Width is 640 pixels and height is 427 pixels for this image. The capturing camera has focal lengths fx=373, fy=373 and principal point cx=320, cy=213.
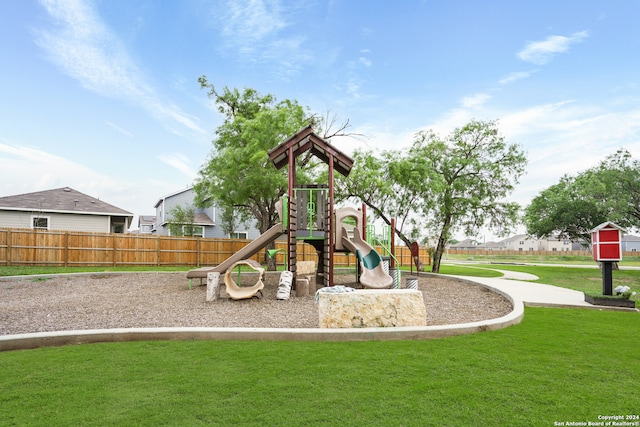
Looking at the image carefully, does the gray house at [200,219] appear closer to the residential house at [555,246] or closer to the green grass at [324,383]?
the green grass at [324,383]

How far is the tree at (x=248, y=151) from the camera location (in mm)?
17594

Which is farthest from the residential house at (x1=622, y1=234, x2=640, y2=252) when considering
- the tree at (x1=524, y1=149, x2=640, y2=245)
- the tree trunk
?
the tree trunk

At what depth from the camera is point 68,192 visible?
77.0ft

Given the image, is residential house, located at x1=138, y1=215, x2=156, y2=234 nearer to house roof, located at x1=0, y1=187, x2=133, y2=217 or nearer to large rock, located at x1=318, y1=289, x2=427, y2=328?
house roof, located at x1=0, y1=187, x2=133, y2=217

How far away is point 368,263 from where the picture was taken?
11.8 meters

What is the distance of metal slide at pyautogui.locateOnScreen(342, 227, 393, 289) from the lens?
10831 mm

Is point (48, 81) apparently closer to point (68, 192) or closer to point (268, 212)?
point (268, 212)

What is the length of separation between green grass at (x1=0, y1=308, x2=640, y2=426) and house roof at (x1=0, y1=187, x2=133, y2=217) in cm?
2003

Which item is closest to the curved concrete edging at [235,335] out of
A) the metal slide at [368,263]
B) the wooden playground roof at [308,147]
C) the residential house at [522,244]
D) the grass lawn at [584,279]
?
the metal slide at [368,263]

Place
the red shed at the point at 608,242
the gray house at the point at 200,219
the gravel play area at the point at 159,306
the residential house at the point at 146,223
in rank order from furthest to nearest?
the residential house at the point at 146,223 < the gray house at the point at 200,219 < the red shed at the point at 608,242 < the gravel play area at the point at 159,306

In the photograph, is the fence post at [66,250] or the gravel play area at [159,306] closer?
the gravel play area at [159,306]

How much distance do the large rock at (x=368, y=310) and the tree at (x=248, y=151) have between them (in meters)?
11.8

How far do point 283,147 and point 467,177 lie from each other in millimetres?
11255

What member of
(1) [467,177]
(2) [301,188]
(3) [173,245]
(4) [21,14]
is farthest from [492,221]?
(4) [21,14]
